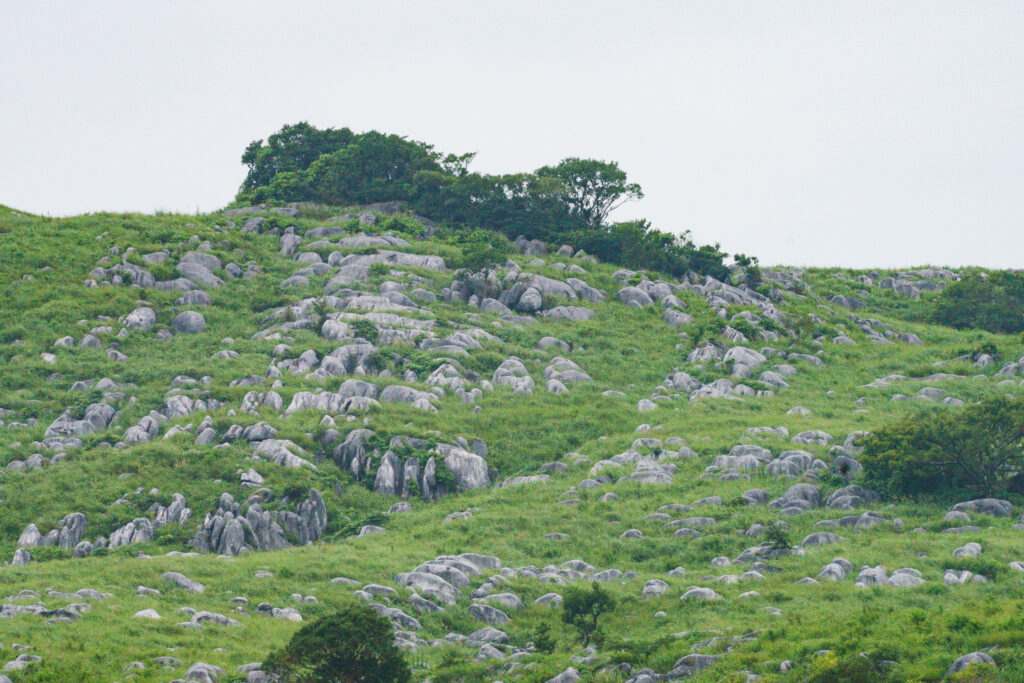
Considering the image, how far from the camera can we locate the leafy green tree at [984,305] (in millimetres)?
76000

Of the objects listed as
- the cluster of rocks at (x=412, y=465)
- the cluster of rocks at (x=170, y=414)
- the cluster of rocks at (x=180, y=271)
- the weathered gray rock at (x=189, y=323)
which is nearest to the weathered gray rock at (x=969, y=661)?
the cluster of rocks at (x=412, y=465)

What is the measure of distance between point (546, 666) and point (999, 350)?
164 feet

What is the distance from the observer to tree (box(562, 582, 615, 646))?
28.0 meters

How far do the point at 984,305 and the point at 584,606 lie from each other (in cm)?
6173

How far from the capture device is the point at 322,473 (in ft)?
139

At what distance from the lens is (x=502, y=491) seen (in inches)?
1688

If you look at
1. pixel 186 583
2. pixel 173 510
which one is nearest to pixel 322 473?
pixel 173 510

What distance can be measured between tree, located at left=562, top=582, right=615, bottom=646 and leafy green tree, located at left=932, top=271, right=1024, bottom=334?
2313 inches

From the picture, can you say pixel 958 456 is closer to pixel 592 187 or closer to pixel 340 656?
pixel 340 656

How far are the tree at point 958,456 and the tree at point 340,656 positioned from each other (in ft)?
75.6

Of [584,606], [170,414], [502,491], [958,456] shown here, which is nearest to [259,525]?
[502,491]

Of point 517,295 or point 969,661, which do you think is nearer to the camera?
point 969,661

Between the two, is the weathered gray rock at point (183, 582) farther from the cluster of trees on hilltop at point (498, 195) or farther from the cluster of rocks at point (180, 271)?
the cluster of trees on hilltop at point (498, 195)

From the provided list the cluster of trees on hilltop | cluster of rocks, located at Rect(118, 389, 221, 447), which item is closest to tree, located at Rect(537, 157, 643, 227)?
the cluster of trees on hilltop
